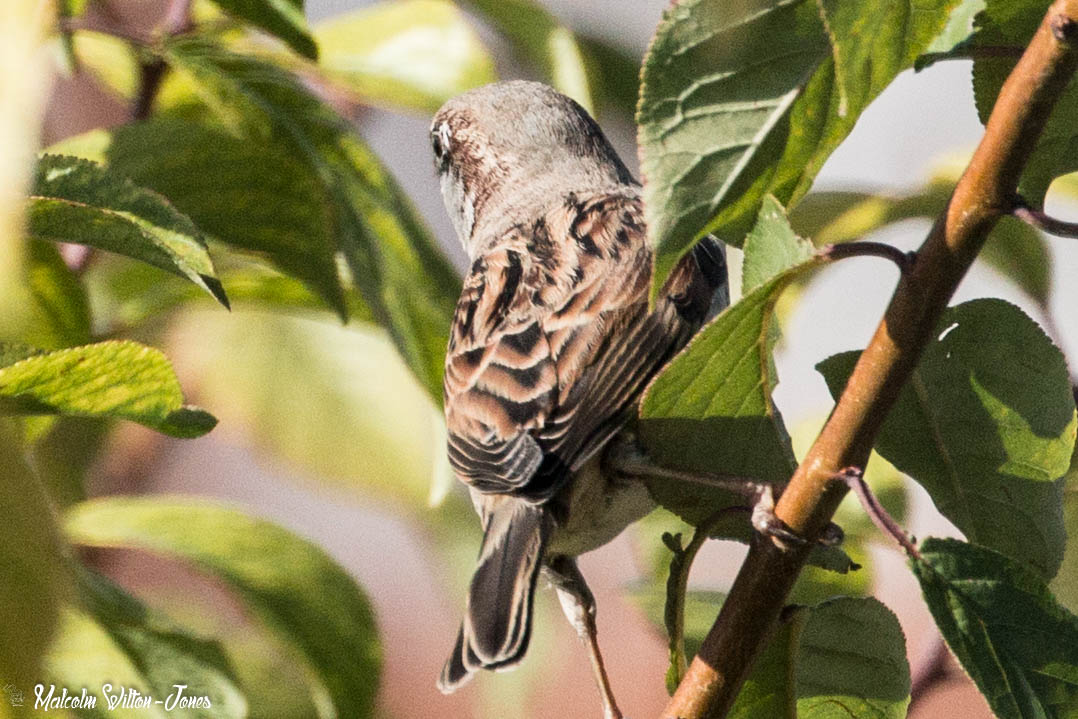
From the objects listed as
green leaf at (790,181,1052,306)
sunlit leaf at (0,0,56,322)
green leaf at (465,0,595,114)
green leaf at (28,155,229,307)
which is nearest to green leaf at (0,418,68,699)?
sunlit leaf at (0,0,56,322)

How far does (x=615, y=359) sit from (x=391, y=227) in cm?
35

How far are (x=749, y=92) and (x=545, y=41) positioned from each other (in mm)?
1061

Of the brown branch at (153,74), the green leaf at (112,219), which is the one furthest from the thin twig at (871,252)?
the brown branch at (153,74)

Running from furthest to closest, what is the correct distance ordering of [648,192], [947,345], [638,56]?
[638,56], [947,345], [648,192]

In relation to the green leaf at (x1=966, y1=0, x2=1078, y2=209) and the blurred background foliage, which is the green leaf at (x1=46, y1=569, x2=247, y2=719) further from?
the green leaf at (x1=966, y1=0, x2=1078, y2=209)

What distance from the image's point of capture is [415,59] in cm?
197

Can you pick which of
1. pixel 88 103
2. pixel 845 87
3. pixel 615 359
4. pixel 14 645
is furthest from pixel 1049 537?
pixel 88 103

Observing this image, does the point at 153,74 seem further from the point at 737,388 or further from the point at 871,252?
the point at 871,252

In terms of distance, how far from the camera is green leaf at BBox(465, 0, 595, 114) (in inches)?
73.2

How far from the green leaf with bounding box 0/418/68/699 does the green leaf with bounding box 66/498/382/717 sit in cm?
123

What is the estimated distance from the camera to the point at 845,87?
88 cm

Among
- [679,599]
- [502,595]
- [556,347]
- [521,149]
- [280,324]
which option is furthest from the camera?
[521,149]

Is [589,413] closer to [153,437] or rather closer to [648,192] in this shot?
[648,192]

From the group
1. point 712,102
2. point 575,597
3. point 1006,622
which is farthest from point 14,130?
point 575,597
